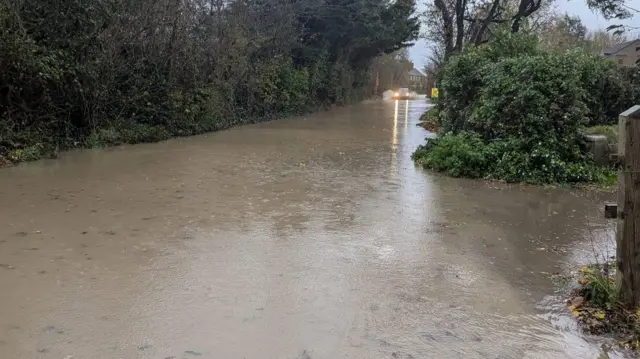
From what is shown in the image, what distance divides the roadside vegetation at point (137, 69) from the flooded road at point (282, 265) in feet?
8.98

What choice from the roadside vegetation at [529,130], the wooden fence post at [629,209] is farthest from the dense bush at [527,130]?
the wooden fence post at [629,209]

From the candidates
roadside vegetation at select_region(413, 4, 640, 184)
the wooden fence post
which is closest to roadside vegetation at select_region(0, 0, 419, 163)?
roadside vegetation at select_region(413, 4, 640, 184)

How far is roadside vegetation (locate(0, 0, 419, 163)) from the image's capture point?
1231cm

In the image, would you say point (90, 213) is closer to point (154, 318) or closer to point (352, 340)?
point (154, 318)

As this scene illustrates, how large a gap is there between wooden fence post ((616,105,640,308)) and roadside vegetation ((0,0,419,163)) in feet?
37.0

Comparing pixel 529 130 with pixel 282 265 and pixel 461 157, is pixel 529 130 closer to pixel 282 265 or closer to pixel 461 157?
pixel 461 157

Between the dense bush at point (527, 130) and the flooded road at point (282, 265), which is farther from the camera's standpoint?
the dense bush at point (527, 130)

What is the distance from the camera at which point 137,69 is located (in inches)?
628

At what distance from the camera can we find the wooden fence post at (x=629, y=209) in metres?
4.00

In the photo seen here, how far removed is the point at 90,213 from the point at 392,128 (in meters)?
16.9

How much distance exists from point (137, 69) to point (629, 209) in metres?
14.5

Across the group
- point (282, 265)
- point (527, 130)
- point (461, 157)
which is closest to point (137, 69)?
point (461, 157)

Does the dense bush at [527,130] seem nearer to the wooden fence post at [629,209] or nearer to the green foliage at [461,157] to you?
the green foliage at [461,157]

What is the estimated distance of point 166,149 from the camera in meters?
14.4
